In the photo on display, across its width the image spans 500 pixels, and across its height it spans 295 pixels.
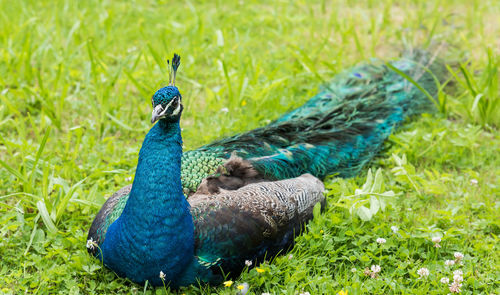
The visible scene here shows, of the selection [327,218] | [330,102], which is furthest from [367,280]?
[330,102]

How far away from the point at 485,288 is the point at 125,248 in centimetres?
158

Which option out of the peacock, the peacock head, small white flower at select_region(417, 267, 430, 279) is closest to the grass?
small white flower at select_region(417, 267, 430, 279)

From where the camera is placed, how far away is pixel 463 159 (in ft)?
12.1

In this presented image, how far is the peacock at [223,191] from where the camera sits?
2279 mm

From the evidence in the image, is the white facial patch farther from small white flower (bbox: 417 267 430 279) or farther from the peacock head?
small white flower (bbox: 417 267 430 279)

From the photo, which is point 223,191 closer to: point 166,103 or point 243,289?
point 243,289

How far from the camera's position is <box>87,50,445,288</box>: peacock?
2.28 m

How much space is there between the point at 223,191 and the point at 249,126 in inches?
52.4

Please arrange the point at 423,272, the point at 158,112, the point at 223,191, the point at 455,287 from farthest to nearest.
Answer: the point at 223,191, the point at 423,272, the point at 455,287, the point at 158,112

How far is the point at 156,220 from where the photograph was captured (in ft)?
7.42

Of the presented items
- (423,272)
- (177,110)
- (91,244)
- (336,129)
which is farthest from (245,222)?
(336,129)

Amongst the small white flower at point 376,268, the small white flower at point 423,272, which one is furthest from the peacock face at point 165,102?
the small white flower at point 423,272

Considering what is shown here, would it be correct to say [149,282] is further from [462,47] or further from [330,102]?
[462,47]

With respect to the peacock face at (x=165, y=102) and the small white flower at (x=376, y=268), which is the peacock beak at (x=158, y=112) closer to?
the peacock face at (x=165, y=102)
